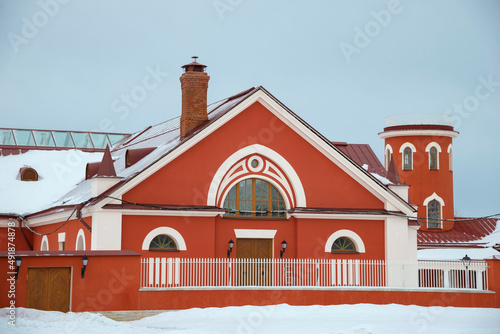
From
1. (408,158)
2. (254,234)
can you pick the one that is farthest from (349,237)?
(408,158)

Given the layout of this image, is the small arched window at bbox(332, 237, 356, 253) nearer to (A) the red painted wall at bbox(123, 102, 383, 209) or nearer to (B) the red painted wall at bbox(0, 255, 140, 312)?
(A) the red painted wall at bbox(123, 102, 383, 209)

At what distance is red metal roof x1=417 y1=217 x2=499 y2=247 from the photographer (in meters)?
50.5

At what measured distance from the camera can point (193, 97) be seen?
32.8 m

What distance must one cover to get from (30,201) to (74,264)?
14335mm

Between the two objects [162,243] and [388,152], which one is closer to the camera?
[162,243]

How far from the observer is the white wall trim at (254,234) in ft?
104

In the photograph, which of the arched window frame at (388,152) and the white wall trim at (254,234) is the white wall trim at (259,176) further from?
the arched window frame at (388,152)

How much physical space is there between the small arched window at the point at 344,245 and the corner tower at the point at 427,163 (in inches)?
807

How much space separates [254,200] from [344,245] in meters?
3.79

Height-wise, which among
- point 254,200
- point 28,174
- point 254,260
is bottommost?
point 254,260

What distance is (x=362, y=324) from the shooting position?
23.0 meters

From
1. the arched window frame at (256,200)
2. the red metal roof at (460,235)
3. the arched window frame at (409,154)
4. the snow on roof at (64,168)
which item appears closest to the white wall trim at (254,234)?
the arched window frame at (256,200)

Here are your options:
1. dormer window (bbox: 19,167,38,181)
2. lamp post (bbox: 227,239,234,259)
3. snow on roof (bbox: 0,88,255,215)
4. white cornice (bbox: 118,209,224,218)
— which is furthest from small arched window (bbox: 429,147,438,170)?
white cornice (bbox: 118,209,224,218)

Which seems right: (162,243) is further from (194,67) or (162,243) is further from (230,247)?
(194,67)
